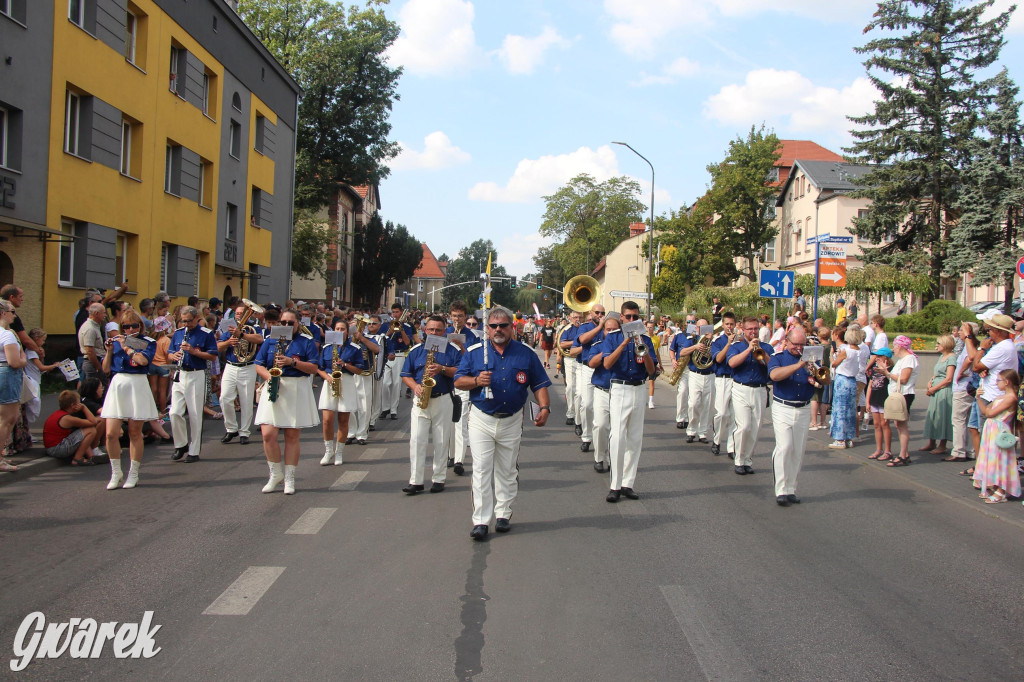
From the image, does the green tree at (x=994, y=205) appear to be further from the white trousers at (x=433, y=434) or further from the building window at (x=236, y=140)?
the white trousers at (x=433, y=434)

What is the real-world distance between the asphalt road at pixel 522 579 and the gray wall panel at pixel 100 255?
11.0m

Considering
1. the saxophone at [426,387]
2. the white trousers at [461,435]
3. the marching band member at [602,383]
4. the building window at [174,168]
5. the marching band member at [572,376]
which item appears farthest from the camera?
the building window at [174,168]

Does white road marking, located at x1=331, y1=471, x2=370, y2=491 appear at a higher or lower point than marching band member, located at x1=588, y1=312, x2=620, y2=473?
lower

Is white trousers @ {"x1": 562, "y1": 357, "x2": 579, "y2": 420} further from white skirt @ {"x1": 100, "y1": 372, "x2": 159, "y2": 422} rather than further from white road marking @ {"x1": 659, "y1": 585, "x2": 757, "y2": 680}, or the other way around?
white road marking @ {"x1": 659, "y1": 585, "x2": 757, "y2": 680}

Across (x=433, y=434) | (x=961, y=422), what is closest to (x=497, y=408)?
(x=433, y=434)

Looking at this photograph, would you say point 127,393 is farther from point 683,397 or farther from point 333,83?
point 333,83

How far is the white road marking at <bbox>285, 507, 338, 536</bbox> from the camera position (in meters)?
6.64

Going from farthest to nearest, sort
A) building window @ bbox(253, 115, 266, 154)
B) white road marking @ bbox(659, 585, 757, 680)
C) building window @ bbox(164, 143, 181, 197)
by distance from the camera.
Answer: building window @ bbox(253, 115, 266, 154) < building window @ bbox(164, 143, 181, 197) < white road marking @ bbox(659, 585, 757, 680)

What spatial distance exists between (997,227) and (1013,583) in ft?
107

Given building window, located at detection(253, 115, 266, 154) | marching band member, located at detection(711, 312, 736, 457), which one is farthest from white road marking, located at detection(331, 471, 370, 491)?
building window, located at detection(253, 115, 266, 154)

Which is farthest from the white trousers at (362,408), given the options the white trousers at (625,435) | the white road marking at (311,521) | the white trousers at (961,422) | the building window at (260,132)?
the building window at (260,132)

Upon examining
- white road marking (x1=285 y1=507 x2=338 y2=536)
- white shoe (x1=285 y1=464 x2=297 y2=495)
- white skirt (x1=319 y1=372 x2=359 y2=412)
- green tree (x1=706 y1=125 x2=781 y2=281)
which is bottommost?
white road marking (x1=285 y1=507 x2=338 y2=536)

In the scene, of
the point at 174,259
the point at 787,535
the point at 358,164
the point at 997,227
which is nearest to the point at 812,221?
the point at 997,227

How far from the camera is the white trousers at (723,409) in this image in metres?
11.1
